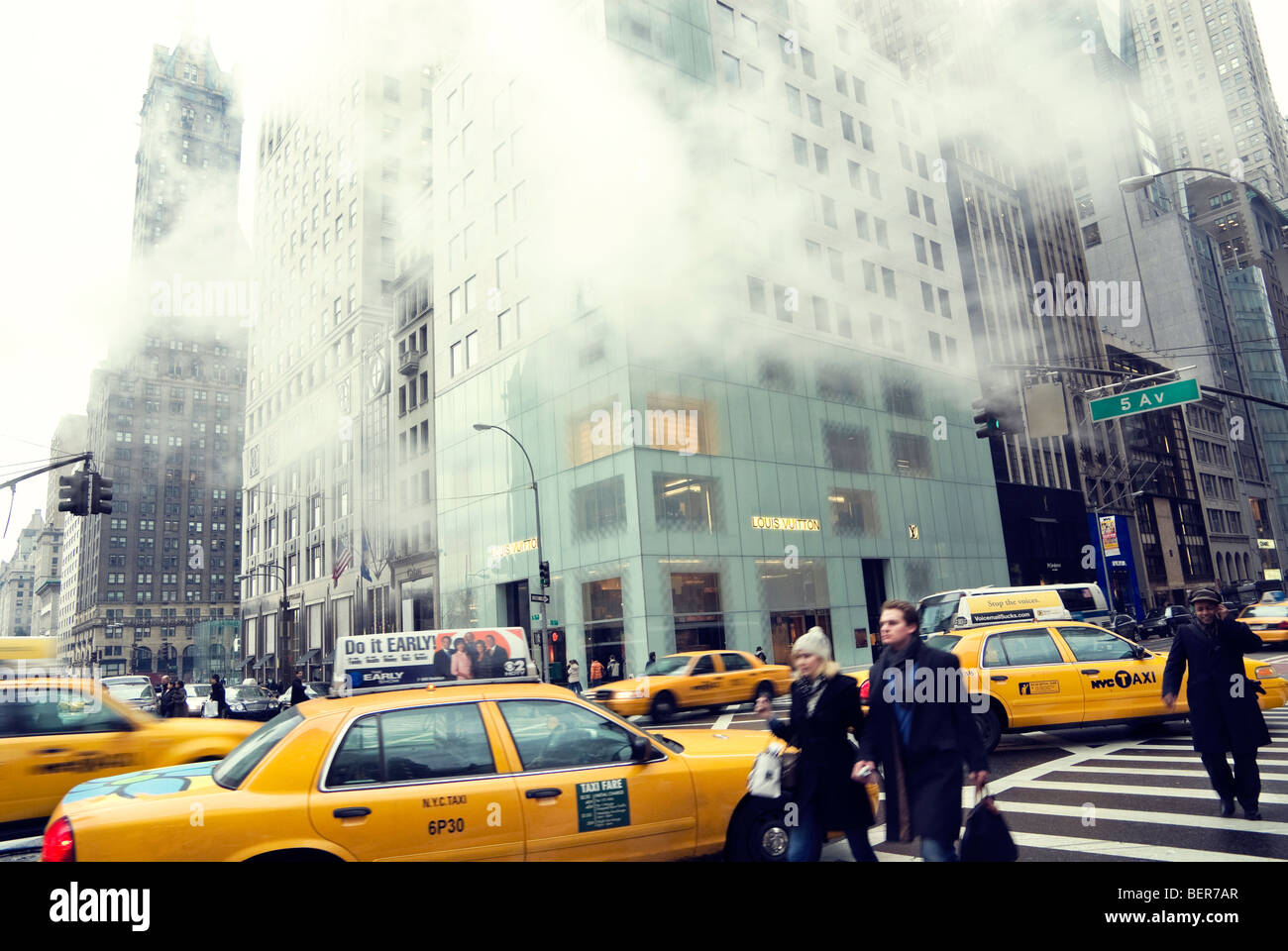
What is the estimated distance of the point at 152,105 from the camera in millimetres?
143250

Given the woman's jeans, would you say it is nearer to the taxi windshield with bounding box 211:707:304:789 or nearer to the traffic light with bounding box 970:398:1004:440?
the taxi windshield with bounding box 211:707:304:789

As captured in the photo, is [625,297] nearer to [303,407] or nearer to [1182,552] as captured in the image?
[303,407]

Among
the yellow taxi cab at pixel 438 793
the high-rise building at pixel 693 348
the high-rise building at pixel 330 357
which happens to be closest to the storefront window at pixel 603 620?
the high-rise building at pixel 693 348

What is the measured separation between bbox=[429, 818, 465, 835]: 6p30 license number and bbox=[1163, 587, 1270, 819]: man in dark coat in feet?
16.4

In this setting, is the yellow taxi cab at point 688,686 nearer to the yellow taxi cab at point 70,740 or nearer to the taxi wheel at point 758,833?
the yellow taxi cab at point 70,740

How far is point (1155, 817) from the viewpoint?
5.65 meters

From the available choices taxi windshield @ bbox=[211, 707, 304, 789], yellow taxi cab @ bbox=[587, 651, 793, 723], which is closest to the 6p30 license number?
taxi windshield @ bbox=[211, 707, 304, 789]

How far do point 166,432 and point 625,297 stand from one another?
119m

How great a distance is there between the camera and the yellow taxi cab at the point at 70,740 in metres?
6.59

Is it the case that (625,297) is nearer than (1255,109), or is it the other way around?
(625,297)

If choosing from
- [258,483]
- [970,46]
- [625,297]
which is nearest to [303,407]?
[258,483]

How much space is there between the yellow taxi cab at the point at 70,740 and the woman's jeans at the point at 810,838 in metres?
5.90

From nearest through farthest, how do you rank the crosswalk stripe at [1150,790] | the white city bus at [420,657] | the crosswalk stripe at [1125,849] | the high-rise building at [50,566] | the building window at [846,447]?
the crosswalk stripe at [1125,849], the crosswalk stripe at [1150,790], the white city bus at [420,657], the building window at [846,447], the high-rise building at [50,566]

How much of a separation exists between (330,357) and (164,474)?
8412 centimetres
